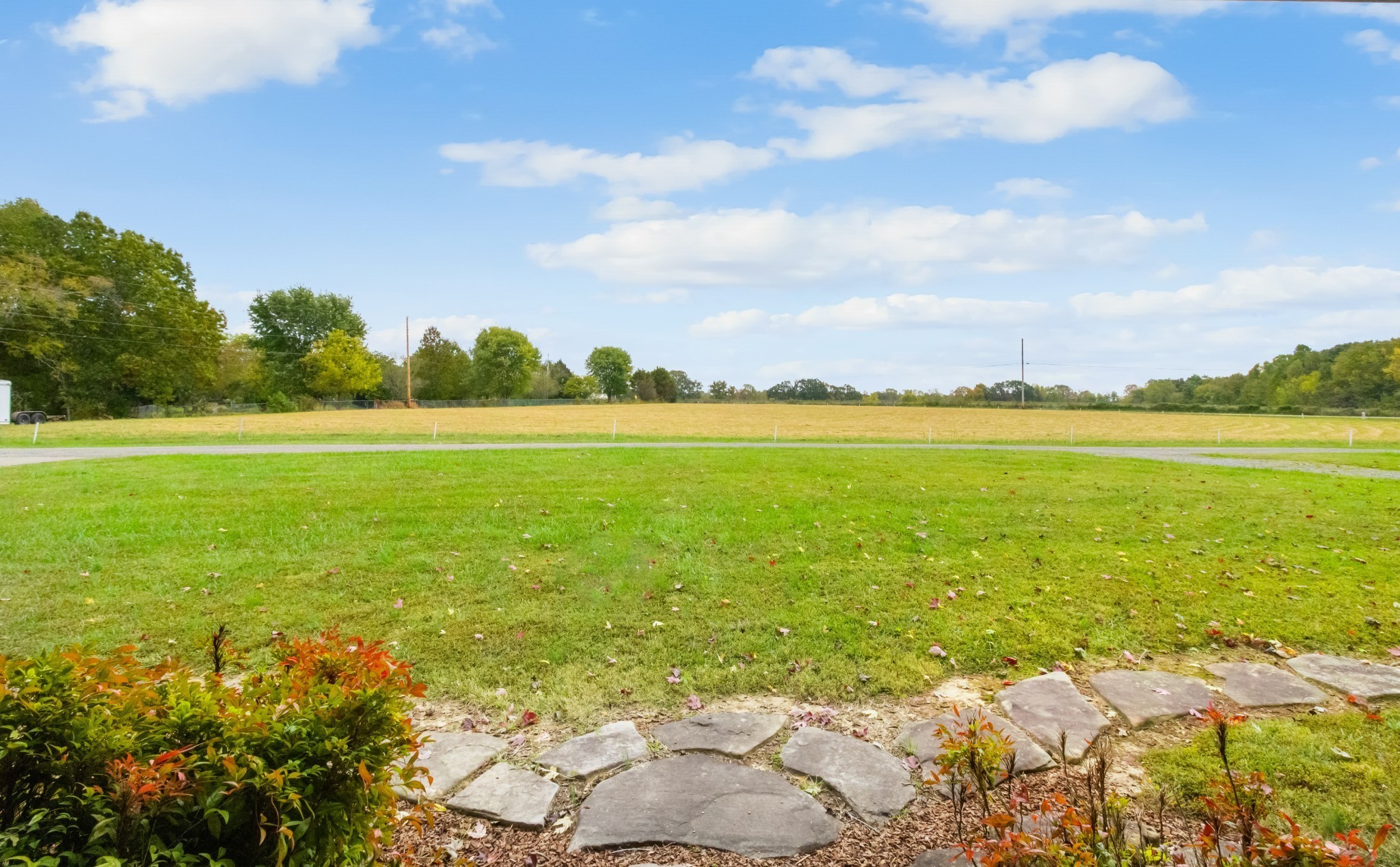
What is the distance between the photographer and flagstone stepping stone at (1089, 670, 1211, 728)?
334 cm

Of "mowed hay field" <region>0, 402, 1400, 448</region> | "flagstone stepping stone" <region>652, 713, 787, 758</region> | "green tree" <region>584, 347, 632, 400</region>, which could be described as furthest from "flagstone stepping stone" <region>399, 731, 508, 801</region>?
"green tree" <region>584, 347, 632, 400</region>

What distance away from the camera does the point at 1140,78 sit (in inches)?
301

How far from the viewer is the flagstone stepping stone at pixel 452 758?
2.69 meters

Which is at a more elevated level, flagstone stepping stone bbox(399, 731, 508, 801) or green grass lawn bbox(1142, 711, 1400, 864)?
green grass lawn bbox(1142, 711, 1400, 864)

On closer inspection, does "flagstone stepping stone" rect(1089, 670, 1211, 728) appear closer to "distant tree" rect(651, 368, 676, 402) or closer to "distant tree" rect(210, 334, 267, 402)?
"distant tree" rect(210, 334, 267, 402)

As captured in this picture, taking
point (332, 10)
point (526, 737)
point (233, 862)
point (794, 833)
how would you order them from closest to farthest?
point (233, 862) → point (794, 833) → point (526, 737) → point (332, 10)

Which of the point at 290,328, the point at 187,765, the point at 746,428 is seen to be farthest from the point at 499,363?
the point at 187,765

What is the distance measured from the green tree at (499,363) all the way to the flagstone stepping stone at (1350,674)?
8029 centimetres

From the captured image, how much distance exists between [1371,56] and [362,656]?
8.55 metres

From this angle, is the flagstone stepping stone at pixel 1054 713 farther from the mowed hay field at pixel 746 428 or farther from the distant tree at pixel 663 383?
the distant tree at pixel 663 383

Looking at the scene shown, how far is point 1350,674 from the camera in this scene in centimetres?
385

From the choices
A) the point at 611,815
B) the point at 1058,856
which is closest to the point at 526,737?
the point at 611,815

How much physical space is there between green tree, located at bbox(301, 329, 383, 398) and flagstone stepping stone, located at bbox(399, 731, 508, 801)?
6315 centimetres

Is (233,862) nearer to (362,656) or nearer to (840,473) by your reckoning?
(362,656)
